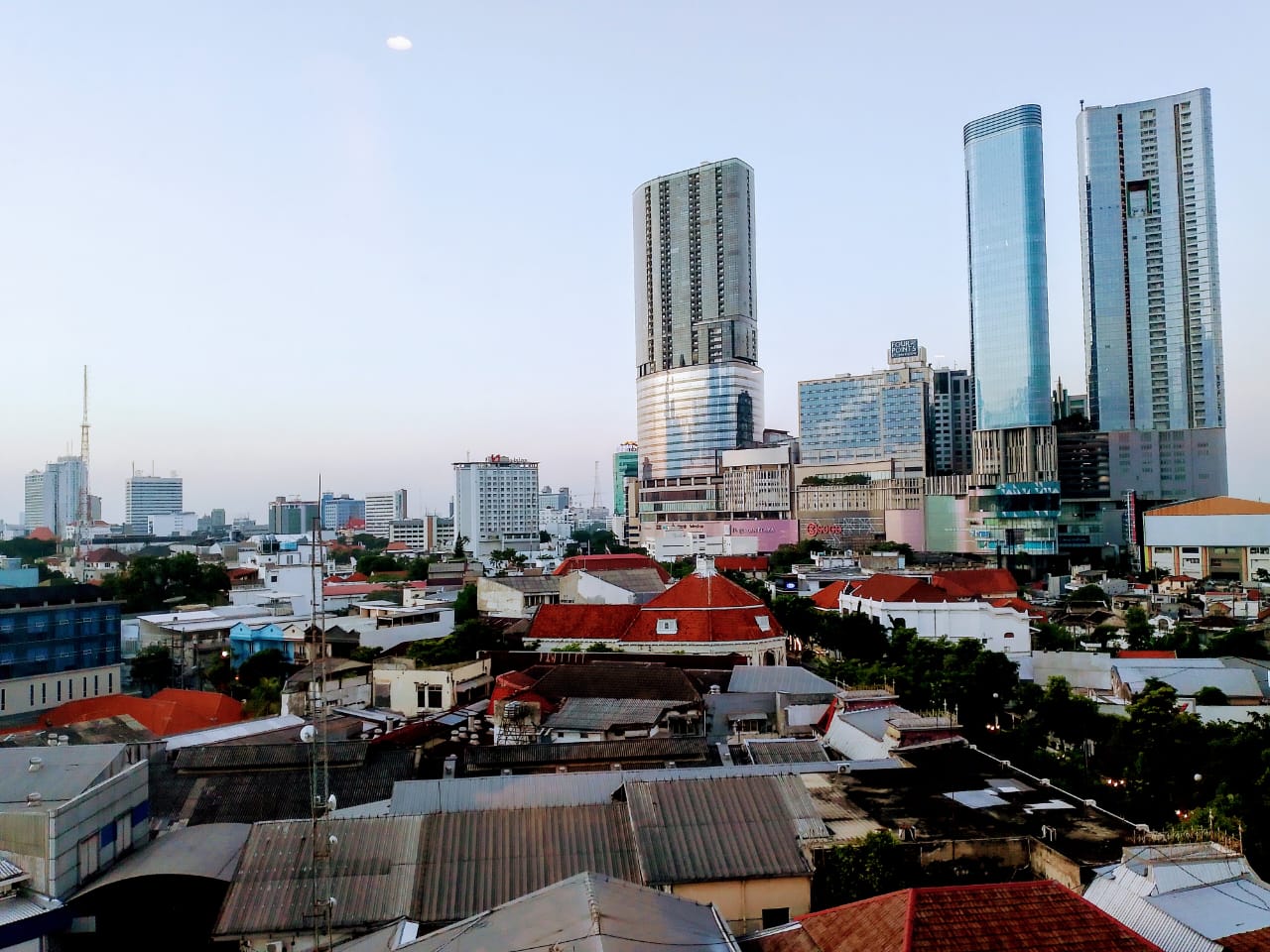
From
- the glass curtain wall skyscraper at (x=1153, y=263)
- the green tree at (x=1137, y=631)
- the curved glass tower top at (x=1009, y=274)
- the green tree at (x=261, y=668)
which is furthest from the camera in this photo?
the glass curtain wall skyscraper at (x=1153, y=263)

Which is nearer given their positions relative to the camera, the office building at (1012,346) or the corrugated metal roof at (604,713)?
the corrugated metal roof at (604,713)

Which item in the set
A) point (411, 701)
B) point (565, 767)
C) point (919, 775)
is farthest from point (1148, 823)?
point (411, 701)

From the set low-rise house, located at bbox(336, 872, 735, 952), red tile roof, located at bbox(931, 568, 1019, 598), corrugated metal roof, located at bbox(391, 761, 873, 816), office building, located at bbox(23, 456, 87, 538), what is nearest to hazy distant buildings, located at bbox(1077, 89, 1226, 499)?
red tile roof, located at bbox(931, 568, 1019, 598)

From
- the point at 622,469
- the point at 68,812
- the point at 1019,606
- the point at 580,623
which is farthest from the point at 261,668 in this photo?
the point at 622,469

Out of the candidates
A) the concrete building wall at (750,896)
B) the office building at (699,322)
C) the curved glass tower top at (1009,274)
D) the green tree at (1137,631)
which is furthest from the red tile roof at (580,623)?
the office building at (699,322)

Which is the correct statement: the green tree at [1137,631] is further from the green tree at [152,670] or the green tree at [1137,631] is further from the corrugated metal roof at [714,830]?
the green tree at [152,670]

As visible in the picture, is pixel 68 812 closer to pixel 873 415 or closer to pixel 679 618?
pixel 679 618
